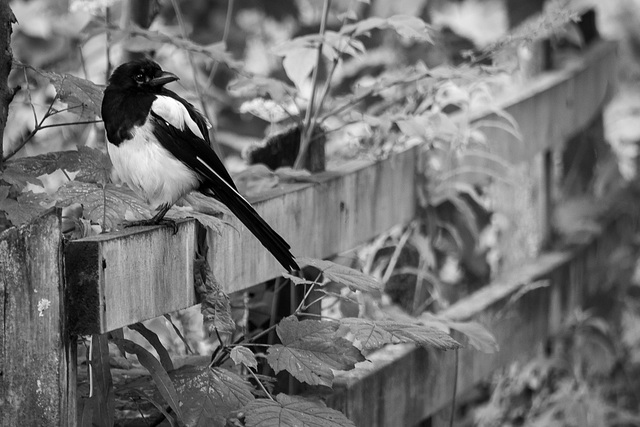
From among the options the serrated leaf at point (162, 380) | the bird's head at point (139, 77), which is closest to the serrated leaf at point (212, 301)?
the serrated leaf at point (162, 380)

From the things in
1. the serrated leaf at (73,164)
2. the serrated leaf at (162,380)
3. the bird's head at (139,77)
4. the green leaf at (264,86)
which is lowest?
the serrated leaf at (162,380)

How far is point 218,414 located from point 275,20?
4.03 metres

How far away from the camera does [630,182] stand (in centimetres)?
489

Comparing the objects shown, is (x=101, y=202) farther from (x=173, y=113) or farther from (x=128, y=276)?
(x=173, y=113)

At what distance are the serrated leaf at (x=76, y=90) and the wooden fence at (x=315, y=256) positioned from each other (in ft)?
1.33

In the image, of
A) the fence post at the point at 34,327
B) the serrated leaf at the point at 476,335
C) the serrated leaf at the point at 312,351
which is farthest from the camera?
the serrated leaf at the point at 476,335

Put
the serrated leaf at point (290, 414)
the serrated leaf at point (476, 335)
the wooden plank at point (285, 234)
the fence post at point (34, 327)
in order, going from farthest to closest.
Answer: the serrated leaf at point (476, 335) → the serrated leaf at point (290, 414) → the wooden plank at point (285, 234) → the fence post at point (34, 327)

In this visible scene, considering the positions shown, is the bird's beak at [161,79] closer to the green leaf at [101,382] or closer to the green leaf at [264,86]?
the green leaf at [264,86]

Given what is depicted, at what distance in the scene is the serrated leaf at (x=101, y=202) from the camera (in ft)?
6.69

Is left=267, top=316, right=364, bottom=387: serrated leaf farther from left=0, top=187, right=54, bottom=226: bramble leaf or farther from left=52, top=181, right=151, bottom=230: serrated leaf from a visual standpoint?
left=0, top=187, right=54, bottom=226: bramble leaf

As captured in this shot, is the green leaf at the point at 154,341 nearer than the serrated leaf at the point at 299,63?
Yes

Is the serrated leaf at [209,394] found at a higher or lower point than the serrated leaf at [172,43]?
lower

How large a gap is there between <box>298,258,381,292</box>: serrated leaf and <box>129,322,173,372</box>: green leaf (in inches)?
14.2

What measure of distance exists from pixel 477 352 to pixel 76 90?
168 cm
